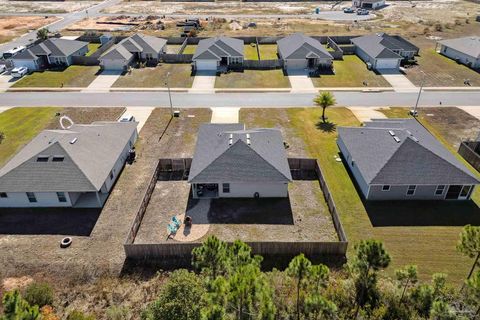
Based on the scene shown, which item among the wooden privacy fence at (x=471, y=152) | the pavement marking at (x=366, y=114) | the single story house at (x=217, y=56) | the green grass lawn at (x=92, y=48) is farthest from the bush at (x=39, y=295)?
the green grass lawn at (x=92, y=48)

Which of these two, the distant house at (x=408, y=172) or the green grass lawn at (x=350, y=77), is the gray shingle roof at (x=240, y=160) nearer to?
the distant house at (x=408, y=172)

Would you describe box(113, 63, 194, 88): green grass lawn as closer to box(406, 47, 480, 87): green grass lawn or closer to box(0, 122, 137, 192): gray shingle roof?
box(0, 122, 137, 192): gray shingle roof

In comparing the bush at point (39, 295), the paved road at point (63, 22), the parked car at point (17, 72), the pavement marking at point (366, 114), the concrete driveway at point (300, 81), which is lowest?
the bush at point (39, 295)

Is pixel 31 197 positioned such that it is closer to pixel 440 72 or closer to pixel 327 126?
pixel 327 126

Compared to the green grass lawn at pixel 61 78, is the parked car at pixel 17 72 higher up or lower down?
higher up

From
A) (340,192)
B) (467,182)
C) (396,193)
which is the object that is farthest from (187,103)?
(467,182)

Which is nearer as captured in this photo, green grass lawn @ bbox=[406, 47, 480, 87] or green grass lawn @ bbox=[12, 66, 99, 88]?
green grass lawn @ bbox=[12, 66, 99, 88]

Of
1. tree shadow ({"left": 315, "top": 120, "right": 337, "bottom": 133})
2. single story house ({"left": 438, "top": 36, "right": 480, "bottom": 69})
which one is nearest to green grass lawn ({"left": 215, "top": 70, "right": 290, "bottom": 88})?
tree shadow ({"left": 315, "top": 120, "right": 337, "bottom": 133})
